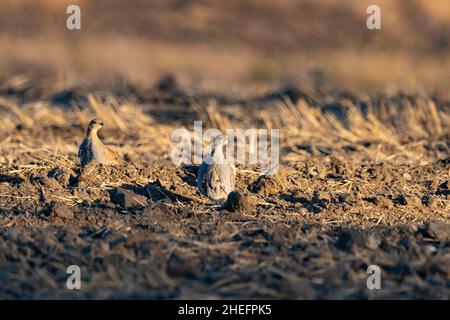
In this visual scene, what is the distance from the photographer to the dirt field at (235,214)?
5988 mm

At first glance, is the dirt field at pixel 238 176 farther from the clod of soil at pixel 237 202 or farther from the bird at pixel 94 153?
the bird at pixel 94 153

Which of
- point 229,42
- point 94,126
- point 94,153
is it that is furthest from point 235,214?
point 229,42

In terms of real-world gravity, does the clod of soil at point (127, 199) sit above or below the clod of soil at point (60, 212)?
above

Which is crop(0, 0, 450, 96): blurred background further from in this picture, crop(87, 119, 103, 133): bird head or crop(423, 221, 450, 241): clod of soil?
crop(423, 221, 450, 241): clod of soil

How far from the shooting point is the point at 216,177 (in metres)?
8.29

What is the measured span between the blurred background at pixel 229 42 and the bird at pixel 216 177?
9117 millimetres

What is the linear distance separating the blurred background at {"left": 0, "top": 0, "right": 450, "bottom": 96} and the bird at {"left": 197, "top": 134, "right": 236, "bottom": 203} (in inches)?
359

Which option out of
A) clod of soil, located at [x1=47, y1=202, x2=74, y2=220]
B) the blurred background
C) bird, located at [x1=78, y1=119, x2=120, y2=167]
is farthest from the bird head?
the blurred background

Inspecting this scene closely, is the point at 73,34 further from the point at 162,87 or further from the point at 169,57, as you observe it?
the point at 162,87

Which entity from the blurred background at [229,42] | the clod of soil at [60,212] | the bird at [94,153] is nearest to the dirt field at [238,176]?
the clod of soil at [60,212]

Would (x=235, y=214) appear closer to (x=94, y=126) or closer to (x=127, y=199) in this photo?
(x=127, y=199)

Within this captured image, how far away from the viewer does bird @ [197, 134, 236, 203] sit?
326 inches

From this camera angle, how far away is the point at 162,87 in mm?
17312
